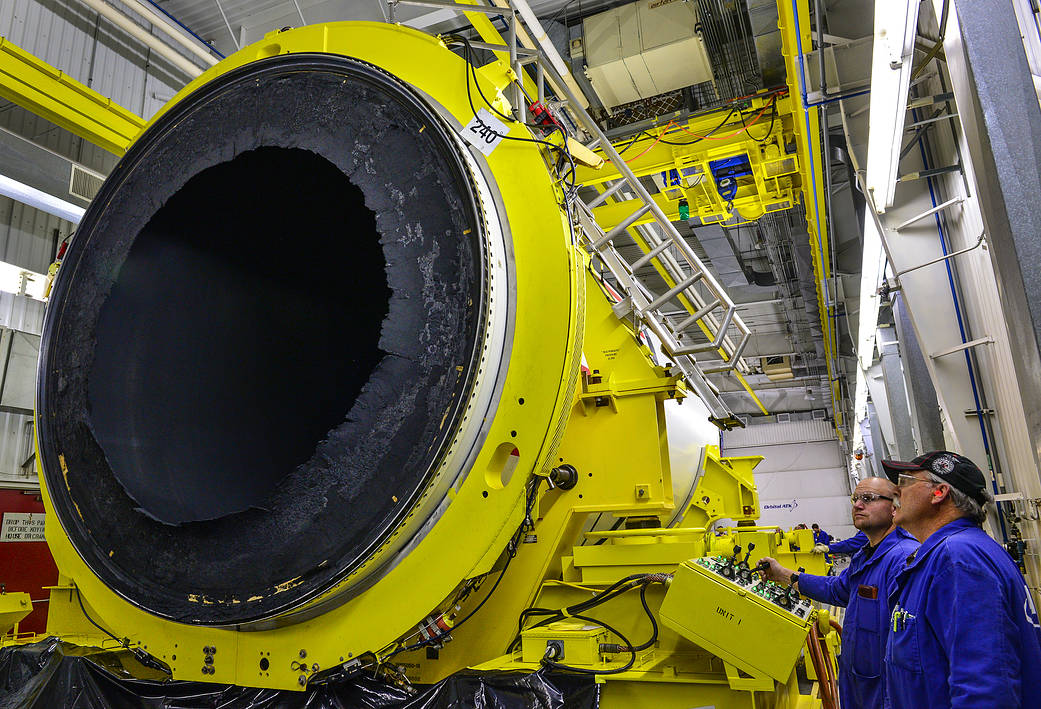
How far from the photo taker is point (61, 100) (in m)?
5.57

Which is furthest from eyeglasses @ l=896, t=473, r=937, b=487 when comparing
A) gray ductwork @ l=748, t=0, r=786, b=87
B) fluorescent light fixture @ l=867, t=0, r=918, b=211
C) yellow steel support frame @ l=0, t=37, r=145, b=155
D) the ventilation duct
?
yellow steel support frame @ l=0, t=37, r=145, b=155

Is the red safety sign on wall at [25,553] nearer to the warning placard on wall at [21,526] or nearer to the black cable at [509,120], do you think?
the warning placard on wall at [21,526]

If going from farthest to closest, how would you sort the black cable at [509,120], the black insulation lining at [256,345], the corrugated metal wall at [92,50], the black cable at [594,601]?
the corrugated metal wall at [92,50]
the black cable at [594,601]
the black cable at [509,120]
the black insulation lining at [256,345]

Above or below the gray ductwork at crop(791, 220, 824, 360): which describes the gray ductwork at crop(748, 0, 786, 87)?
above

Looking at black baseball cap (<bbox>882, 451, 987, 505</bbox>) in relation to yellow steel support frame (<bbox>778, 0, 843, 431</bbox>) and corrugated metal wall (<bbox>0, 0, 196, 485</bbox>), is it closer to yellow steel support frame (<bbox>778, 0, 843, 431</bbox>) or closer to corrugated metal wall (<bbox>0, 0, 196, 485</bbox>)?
yellow steel support frame (<bbox>778, 0, 843, 431</bbox>)

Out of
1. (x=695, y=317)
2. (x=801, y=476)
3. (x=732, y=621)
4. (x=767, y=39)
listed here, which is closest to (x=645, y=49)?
(x=767, y=39)

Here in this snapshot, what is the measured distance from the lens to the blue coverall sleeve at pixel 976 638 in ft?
5.65

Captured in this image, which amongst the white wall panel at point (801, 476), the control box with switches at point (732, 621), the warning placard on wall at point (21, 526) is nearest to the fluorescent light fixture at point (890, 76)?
the control box with switches at point (732, 621)

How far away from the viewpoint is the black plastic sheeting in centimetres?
213

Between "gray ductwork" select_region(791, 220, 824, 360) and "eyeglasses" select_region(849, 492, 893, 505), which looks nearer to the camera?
"eyeglasses" select_region(849, 492, 893, 505)

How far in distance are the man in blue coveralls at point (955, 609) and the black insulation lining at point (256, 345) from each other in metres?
1.43

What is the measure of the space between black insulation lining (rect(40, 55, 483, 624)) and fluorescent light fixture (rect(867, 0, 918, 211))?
7.25ft

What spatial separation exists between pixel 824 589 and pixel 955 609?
125cm

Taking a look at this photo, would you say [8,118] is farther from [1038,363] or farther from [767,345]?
[767,345]
